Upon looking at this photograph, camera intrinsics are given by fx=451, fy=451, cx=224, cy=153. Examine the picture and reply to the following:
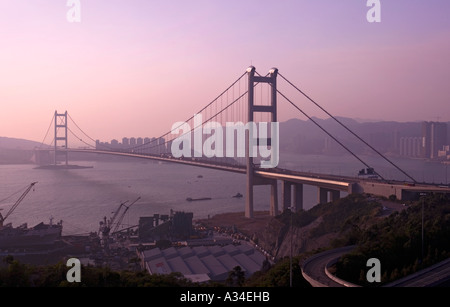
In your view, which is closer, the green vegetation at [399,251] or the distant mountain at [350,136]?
the green vegetation at [399,251]

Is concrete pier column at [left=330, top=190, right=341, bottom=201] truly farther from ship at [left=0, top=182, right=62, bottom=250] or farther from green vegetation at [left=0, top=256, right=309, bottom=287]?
green vegetation at [left=0, top=256, right=309, bottom=287]

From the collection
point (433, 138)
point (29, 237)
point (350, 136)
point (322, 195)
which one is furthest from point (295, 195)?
point (350, 136)

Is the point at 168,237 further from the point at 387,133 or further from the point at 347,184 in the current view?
the point at 387,133

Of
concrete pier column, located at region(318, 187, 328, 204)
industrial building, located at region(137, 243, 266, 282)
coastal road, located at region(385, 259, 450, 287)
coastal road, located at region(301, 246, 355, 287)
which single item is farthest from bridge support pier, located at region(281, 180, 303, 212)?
coastal road, located at region(385, 259, 450, 287)

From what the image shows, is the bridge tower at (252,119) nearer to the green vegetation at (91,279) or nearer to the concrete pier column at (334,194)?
the concrete pier column at (334,194)

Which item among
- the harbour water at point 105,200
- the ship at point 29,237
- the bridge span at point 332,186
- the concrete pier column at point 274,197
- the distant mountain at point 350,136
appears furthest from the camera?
the distant mountain at point 350,136

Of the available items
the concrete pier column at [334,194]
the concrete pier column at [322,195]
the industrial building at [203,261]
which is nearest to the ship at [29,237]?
the industrial building at [203,261]
